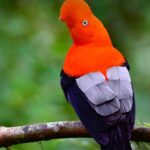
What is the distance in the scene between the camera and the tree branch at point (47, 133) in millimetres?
4629

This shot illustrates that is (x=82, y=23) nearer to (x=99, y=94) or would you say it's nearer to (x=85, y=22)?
(x=85, y=22)

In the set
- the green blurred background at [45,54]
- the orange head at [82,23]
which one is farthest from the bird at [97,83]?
the green blurred background at [45,54]

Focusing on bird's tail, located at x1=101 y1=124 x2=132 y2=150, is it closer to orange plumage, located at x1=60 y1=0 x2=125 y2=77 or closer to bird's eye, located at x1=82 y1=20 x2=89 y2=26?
orange plumage, located at x1=60 y1=0 x2=125 y2=77

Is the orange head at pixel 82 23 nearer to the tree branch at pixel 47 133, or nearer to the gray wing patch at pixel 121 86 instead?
the gray wing patch at pixel 121 86

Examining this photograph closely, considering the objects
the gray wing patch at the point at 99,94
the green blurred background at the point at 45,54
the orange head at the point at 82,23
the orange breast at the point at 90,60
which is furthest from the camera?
the green blurred background at the point at 45,54

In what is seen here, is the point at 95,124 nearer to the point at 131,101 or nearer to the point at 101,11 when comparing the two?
the point at 131,101

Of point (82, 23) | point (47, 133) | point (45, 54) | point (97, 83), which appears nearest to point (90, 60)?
point (97, 83)

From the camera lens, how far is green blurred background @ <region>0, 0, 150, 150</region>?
22.0ft

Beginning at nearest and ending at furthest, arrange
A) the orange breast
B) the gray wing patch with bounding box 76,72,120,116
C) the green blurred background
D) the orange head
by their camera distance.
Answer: the gray wing patch with bounding box 76,72,120,116, the orange breast, the orange head, the green blurred background

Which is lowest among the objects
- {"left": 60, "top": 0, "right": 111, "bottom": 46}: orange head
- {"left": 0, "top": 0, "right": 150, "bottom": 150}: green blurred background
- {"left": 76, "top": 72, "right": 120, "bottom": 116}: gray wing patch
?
{"left": 0, "top": 0, "right": 150, "bottom": 150}: green blurred background

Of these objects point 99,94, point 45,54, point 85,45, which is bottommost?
point 45,54

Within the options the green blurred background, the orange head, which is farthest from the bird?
the green blurred background

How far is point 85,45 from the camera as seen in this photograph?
16.5 ft

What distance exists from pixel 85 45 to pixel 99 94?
1.74 feet
